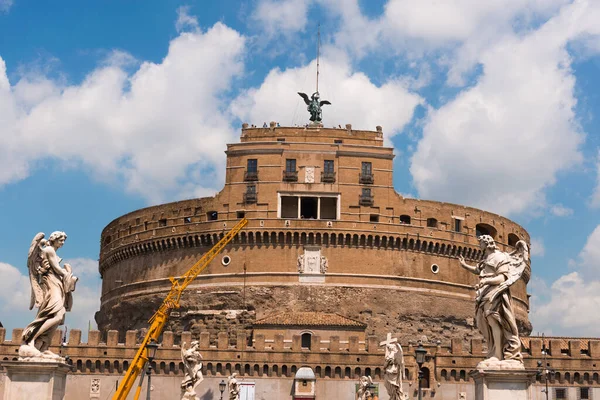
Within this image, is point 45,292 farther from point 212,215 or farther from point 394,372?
point 212,215

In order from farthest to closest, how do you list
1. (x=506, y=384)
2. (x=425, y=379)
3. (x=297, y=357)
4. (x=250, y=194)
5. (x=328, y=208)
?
(x=328, y=208), (x=250, y=194), (x=425, y=379), (x=297, y=357), (x=506, y=384)

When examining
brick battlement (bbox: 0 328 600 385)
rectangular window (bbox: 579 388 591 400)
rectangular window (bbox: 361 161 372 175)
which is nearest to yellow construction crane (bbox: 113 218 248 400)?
brick battlement (bbox: 0 328 600 385)

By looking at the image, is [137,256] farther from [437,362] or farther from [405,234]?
[437,362]

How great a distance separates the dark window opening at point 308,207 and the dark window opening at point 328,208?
62 centimetres

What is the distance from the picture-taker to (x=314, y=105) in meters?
73.5

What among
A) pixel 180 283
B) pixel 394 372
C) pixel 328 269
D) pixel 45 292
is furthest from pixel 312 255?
Answer: pixel 45 292

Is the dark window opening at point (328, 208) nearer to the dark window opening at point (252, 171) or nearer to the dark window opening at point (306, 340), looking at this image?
the dark window opening at point (252, 171)

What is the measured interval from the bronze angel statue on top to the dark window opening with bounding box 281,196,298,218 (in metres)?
9.14

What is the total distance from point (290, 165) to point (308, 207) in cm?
346

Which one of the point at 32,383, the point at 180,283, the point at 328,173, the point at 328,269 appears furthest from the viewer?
the point at 180,283

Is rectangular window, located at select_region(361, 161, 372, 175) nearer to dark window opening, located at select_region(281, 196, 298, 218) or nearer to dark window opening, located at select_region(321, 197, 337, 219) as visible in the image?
dark window opening, located at select_region(321, 197, 337, 219)

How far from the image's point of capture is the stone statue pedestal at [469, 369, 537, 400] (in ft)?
42.4

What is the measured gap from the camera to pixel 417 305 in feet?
214

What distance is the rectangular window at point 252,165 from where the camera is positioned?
66.0 m
